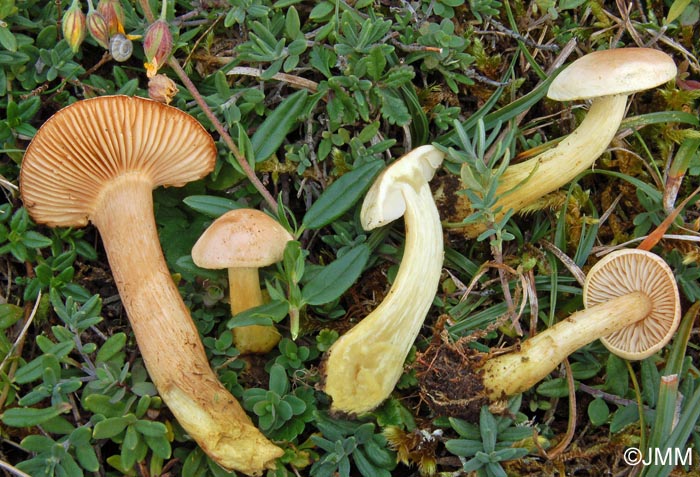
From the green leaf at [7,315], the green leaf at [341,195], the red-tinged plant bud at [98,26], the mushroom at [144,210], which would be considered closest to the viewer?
the red-tinged plant bud at [98,26]

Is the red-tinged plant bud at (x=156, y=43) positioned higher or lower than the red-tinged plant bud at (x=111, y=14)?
lower

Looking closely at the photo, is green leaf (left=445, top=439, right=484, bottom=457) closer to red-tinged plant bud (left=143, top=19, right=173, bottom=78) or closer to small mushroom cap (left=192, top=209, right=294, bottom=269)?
small mushroom cap (left=192, top=209, right=294, bottom=269)

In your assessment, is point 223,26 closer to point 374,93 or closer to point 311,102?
point 311,102

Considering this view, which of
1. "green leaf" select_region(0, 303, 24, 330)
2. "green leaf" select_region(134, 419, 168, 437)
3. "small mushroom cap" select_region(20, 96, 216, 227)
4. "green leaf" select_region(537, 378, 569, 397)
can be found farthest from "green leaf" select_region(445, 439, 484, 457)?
"green leaf" select_region(0, 303, 24, 330)

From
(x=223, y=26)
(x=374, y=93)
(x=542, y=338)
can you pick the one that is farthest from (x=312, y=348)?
(x=223, y=26)

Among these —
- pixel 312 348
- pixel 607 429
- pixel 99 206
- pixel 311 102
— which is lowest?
pixel 607 429

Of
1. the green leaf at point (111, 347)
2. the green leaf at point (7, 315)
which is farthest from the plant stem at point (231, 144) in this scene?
the green leaf at point (7, 315)

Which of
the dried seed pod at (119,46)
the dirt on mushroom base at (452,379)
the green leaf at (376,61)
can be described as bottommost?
the dirt on mushroom base at (452,379)

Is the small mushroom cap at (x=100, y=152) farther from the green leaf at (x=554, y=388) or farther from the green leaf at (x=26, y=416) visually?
the green leaf at (x=554, y=388)
